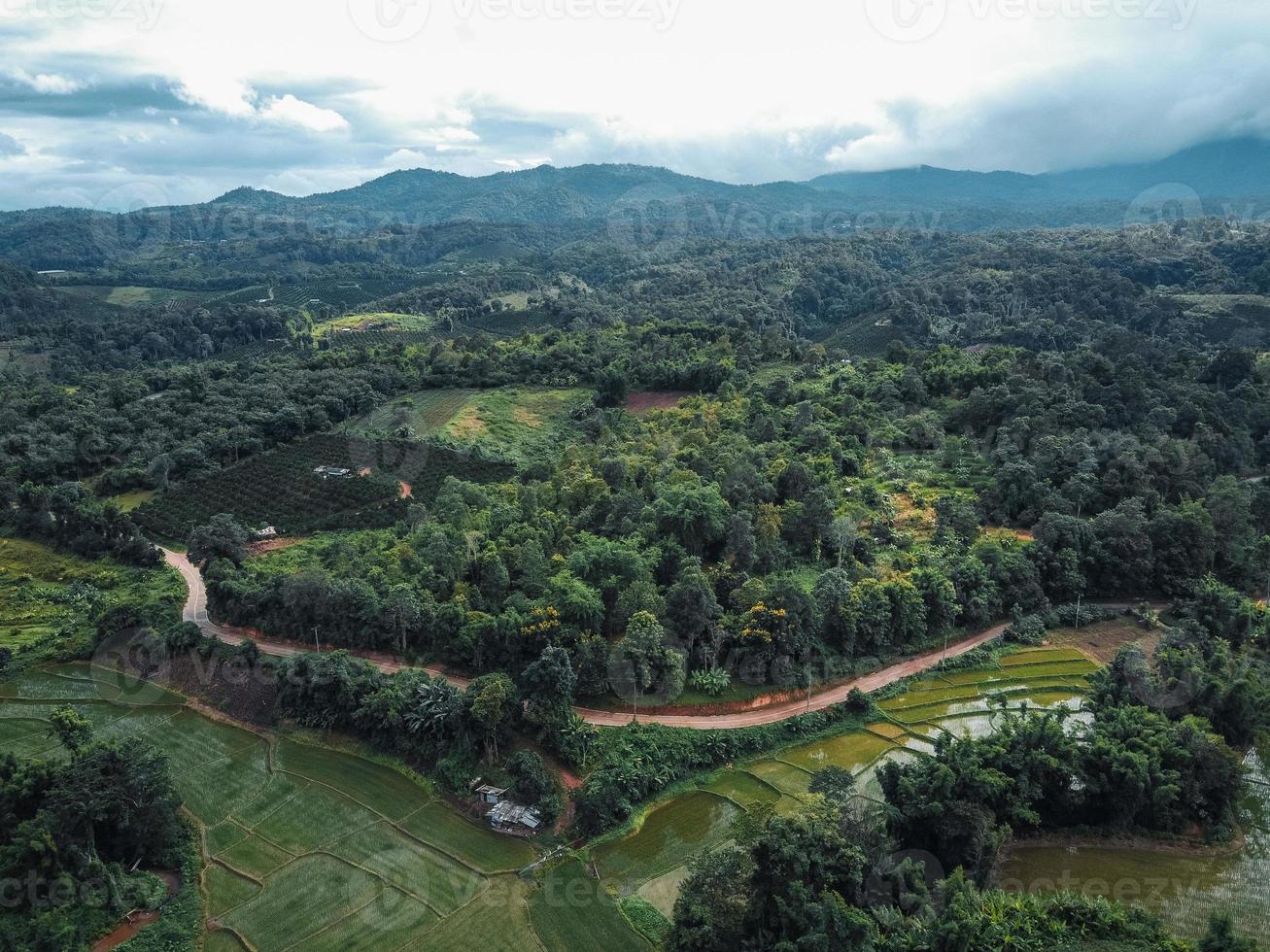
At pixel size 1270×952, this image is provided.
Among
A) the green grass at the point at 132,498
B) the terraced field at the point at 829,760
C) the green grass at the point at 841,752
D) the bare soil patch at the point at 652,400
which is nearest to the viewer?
the terraced field at the point at 829,760

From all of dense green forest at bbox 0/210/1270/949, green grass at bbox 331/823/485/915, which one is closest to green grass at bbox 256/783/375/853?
green grass at bbox 331/823/485/915

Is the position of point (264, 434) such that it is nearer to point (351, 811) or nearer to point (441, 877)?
point (351, 811)

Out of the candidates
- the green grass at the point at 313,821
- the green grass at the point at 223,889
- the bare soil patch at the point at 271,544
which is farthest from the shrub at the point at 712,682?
the bare soil patch at the point at 271,544

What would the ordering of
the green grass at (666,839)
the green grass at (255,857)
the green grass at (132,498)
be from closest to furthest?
the green grass at (666,839) → the green grass at (255,857) → the green grass at (132,498)

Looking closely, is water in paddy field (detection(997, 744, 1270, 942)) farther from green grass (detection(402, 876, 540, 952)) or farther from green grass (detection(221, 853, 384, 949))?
green grass (detection(221, 853, 384, 949))

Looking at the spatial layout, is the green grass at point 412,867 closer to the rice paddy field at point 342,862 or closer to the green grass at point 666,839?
the rice paddy field at point 342,862

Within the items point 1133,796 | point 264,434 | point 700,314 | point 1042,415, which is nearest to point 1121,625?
point 1133,796
